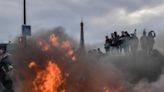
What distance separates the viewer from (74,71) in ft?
132

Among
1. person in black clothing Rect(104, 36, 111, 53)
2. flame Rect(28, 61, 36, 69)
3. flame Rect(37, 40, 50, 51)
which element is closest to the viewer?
flame Rect(28, 61, 36, 69)

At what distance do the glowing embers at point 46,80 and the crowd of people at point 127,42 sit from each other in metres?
10.4

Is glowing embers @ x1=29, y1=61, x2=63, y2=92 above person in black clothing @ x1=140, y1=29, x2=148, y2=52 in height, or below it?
below

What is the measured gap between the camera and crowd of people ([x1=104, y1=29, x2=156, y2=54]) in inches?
1849

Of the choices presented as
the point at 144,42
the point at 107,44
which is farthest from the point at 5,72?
the point at 144,42

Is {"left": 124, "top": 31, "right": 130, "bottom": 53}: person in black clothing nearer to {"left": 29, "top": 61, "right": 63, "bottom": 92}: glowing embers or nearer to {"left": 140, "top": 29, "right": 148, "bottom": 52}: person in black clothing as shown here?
{"left": 140, "top": 29, "right": 148, "bottom": 52}: person in black clothing

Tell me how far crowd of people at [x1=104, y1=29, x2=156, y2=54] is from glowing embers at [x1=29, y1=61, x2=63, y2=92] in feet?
34.2

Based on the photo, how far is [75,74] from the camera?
40312 millimetres

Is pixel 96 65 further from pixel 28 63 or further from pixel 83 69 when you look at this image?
pixel 28 63

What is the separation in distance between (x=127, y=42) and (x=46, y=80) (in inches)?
543

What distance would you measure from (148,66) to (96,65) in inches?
258

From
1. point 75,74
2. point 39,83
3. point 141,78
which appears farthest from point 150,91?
point 39,83

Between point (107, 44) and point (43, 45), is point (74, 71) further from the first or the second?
point (107, 44)

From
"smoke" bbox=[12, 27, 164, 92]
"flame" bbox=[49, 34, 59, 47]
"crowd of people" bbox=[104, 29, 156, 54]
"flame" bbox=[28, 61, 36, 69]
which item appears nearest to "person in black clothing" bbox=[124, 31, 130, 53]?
"crowd of people" bbox=[104, 29, 156, 54]
